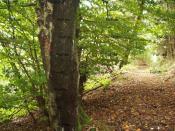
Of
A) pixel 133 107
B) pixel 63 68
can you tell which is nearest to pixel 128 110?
pixel 133 107

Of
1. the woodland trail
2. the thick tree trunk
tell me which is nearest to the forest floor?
the woodland trail

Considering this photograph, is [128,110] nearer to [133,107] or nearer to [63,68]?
[133,107]

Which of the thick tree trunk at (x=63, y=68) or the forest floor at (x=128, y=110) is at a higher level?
the thick tree trunk at (x=63, y=68)

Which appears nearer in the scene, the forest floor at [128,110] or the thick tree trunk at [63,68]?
the thick tree trunk at [63,68]

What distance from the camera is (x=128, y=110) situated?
23.2 ft

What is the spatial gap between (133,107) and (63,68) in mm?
5054

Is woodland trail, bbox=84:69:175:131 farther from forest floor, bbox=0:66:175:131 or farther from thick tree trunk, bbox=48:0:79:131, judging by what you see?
thick tree trunk, bbox=48:0:79:131

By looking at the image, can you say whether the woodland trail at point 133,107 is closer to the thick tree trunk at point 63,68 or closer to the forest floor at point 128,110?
the forest floor at point 128,110

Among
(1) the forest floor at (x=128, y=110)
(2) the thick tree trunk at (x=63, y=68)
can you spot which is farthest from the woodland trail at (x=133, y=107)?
(2) the thick tree trunk at (x=63, y=68)

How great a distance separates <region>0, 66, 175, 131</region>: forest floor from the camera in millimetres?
6141

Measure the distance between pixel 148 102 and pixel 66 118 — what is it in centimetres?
526

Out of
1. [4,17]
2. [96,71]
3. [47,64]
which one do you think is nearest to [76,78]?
[47,64]

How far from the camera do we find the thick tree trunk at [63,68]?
238cm

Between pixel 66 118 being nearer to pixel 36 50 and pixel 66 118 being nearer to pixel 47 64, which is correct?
pixel 47 64
